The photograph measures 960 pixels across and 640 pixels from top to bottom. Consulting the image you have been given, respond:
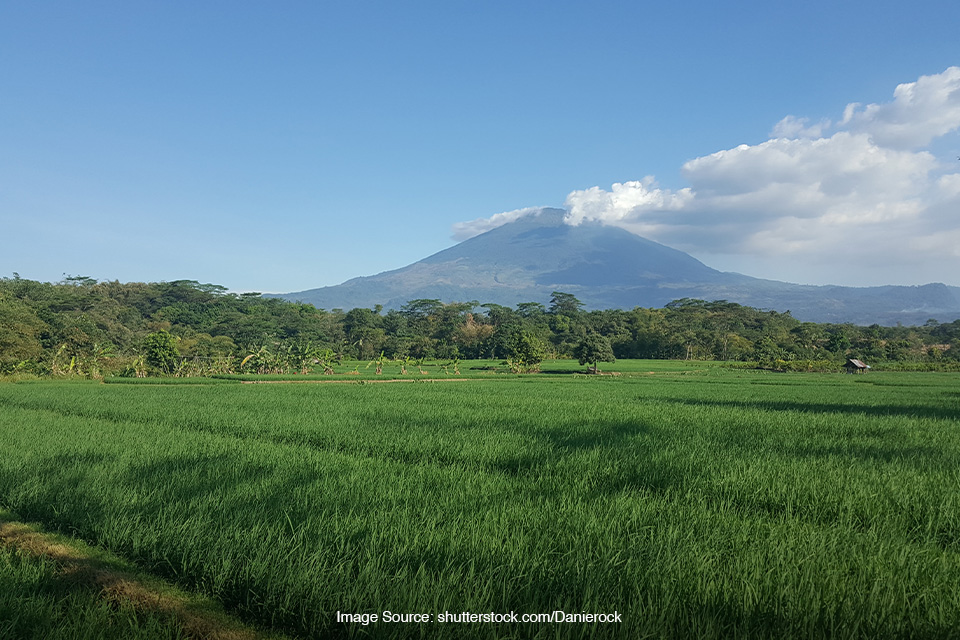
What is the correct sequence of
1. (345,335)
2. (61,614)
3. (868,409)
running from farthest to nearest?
1. (345,335)
2. (868,409)
3. (61,614)

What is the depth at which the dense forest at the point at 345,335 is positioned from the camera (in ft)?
119

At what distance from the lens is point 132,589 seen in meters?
3.52

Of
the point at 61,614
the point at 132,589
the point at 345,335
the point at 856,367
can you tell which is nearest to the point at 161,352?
the point at 132,589

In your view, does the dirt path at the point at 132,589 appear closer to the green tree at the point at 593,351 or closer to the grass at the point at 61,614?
the grass at the point at 61,614

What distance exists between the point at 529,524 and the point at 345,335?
76.7m

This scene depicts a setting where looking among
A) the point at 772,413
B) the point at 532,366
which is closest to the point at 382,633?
the point at 772,413

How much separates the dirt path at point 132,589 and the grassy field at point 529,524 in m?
0.15

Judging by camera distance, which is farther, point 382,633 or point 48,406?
point 48,406

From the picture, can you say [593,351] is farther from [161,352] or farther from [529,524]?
[529,524]

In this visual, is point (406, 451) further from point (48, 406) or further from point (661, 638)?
point (48, 406)

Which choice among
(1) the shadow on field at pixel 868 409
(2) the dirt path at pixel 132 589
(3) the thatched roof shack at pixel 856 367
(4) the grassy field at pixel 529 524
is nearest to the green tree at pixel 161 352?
(4) the grassy field at pixel 529 524

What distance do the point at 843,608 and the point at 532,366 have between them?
4403cm

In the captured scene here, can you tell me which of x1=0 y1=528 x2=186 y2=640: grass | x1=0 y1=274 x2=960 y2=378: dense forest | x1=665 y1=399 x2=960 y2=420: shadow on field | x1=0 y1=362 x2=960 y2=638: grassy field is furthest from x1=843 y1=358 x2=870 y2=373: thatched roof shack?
x1=0 y1=528 x2=186 y2=640: grass

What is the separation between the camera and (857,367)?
171 ft
